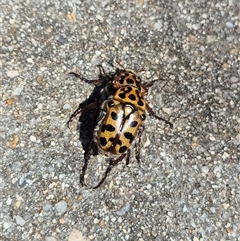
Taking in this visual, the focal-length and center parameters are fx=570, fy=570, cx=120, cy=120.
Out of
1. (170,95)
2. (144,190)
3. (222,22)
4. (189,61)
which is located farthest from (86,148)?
(222,22)

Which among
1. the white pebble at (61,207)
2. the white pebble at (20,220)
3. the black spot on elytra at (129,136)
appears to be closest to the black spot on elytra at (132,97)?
the black spot on elytra at (129,136)

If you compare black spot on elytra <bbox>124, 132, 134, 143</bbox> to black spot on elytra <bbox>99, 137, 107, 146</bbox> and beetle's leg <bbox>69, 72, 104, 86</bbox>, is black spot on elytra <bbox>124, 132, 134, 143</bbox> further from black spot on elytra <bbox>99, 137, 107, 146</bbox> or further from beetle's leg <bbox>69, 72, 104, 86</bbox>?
beetle's leg <bbox>69, 72, 104, 86</bbox>

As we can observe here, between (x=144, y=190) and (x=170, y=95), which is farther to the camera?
(x=170, y=95)

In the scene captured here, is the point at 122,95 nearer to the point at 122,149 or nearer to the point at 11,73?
the point at 122,149

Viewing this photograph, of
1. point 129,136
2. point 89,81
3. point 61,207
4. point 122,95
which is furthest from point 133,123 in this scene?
point 61,207

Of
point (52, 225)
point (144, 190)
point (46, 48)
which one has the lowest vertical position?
point (52, 225)

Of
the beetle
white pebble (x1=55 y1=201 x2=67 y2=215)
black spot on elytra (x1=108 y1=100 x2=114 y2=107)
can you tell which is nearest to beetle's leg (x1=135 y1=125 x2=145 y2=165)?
the beetle

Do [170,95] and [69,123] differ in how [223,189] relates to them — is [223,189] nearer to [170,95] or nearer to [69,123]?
[170,95]
